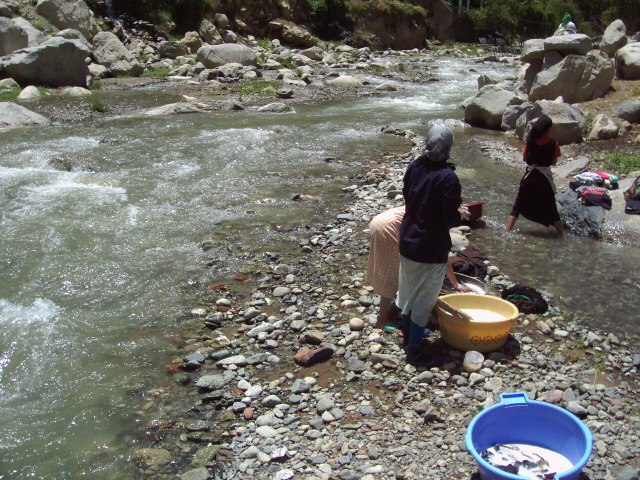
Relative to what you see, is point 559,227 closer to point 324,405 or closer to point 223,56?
point 324,405

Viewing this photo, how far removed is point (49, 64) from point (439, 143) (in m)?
16.6

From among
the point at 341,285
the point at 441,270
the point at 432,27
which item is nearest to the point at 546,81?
the point at 341,285

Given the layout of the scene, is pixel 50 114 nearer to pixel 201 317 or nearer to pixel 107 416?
pixel 201 317

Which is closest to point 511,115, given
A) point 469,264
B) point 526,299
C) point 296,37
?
point 469,264

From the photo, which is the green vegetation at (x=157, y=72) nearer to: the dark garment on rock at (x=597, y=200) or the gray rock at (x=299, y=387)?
the dark garment on rock at (x=597, y=200)

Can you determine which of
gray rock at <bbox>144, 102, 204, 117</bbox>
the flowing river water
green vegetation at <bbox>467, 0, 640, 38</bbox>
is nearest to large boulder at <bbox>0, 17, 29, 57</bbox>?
gray rock at <bbox>144, 102, 204, 117</bbox>

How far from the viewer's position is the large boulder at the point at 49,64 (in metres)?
17.4

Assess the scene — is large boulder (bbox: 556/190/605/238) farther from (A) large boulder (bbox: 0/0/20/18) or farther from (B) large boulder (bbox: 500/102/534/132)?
(A) large boulder (bbox: 0/0/20/18)

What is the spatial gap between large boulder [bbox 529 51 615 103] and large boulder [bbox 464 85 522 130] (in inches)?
29.9

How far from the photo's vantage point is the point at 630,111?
470 inches

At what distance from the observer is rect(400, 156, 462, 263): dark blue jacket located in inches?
173

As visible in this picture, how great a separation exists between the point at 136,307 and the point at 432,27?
4465cm

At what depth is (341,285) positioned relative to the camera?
20.4ft

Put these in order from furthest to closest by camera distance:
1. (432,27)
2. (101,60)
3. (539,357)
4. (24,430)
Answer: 1. (432,27)
2. (101,60)
3. (539,357)
4. (24,430)
